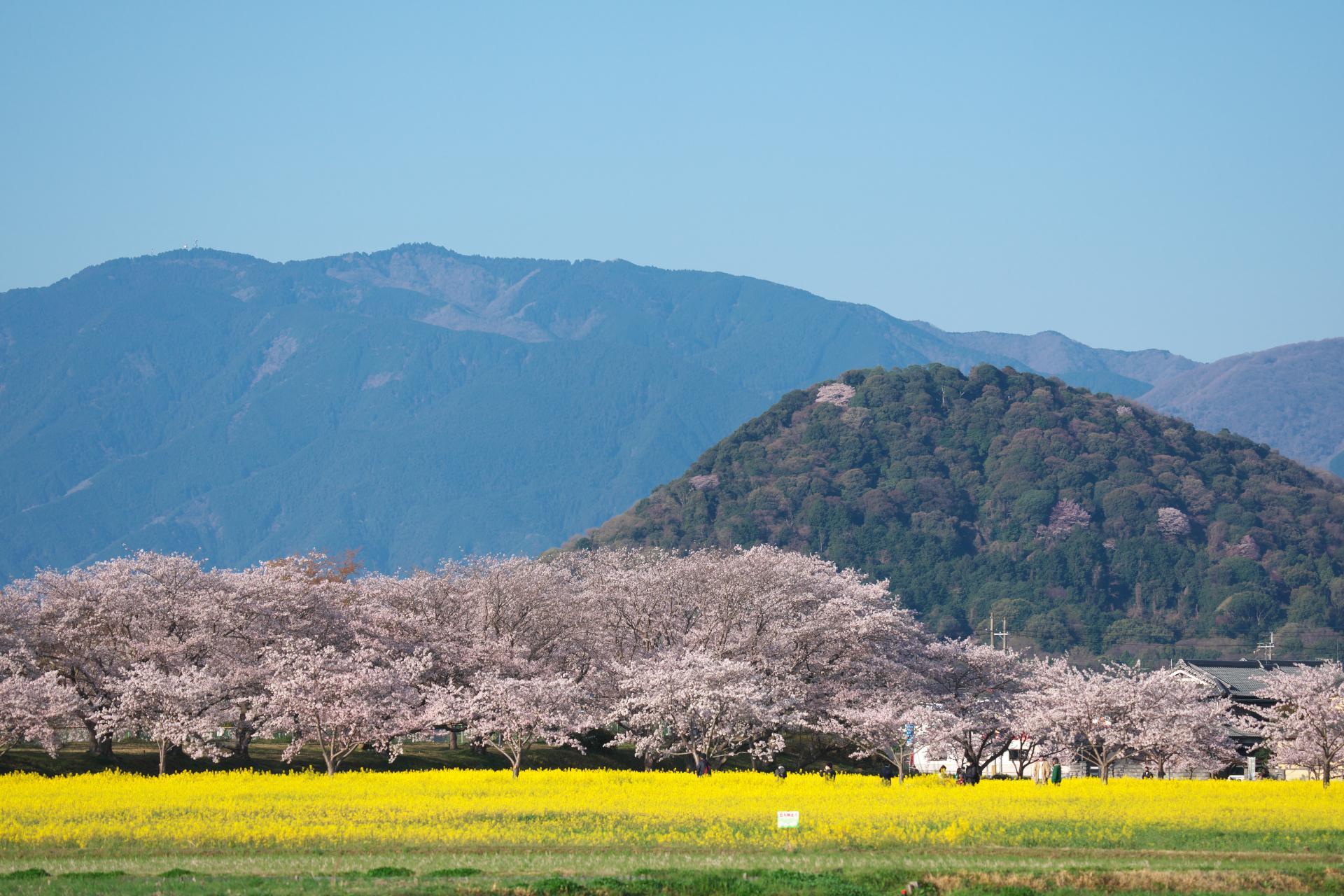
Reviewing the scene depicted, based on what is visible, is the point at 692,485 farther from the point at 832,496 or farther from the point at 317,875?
the point at 317,875

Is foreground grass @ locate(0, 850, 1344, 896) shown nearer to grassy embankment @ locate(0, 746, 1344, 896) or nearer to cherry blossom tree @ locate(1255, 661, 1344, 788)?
grassy embankment @ locate(0, 746, 1344, 896)

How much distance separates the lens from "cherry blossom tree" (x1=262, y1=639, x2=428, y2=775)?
47688 millimetres

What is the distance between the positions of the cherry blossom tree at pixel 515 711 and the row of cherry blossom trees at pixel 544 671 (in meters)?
0.12

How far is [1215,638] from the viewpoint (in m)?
145

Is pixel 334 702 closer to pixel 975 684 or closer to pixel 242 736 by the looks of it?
pixel 242 736

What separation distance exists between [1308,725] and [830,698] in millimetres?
17747

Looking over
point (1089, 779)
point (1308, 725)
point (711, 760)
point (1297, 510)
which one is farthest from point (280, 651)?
point (1297, 510)

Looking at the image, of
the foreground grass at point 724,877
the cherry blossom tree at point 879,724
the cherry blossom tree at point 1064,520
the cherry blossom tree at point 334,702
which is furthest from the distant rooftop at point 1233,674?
the cherry blossom tree at point 1064,520

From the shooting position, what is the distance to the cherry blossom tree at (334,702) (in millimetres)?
47688

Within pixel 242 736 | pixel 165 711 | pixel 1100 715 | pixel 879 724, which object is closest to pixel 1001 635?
pixel 1100 715

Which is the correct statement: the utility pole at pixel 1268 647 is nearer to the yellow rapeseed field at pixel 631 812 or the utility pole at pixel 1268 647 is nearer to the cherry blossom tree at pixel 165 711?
the yellow rapeseed field at pixel 631 812

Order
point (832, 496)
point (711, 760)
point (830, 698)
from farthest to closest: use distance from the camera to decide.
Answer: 1. point (832, 496)
2. point (830, 698)
3. point (711, 760)

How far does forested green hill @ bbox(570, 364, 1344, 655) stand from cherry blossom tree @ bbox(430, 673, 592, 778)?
3870 inches

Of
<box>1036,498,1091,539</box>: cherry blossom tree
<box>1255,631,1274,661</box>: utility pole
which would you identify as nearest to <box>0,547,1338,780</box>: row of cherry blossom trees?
<box>1255,631,1274,661</box>: utility pole
